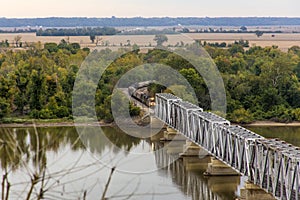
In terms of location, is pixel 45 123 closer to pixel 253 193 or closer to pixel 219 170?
pixel 219 170

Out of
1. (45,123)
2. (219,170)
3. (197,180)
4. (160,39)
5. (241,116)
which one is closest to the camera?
(197,180)

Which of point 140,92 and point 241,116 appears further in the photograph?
point 140,92

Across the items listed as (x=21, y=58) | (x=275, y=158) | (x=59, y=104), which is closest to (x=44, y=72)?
(x=59, y=104)

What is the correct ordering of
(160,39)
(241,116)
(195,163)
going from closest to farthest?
(195,163)
(241,116)
(160,39)

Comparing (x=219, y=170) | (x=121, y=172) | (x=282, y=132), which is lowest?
(x=121, y=172)

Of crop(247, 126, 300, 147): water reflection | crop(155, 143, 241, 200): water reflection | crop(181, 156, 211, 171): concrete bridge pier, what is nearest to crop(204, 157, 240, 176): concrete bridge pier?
crop(155, 143, 241, 200): water reflection

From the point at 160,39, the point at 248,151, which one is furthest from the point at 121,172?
the point at 160,39

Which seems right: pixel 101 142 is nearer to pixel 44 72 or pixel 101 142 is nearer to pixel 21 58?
pixel 44 72
